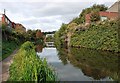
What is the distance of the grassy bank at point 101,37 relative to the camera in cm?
4147

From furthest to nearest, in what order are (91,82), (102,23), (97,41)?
(102,23) < (97,41) < (91,82)

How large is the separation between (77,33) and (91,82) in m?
48.2

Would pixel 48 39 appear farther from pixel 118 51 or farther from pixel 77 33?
pixel 118 51

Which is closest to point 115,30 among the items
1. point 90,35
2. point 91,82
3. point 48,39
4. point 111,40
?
point 111,40

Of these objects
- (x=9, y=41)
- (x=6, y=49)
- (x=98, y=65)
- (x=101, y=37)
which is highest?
(x=101, y=37)

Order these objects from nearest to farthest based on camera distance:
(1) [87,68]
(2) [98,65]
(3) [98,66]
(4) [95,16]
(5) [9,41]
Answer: (1) [87,68]
(3) [98,66]
(2) [98,65]
(5) [9,41]
(4) [95,16]

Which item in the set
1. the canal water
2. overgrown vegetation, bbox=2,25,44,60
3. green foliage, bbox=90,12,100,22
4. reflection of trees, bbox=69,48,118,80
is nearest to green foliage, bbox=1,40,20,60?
overgrown vegetation, bbox=2,25,44,60

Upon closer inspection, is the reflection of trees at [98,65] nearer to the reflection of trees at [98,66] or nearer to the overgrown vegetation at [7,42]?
the reflection of trees at [98,66]

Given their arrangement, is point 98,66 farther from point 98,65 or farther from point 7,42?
point 7,42

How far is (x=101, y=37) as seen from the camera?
46375 mm

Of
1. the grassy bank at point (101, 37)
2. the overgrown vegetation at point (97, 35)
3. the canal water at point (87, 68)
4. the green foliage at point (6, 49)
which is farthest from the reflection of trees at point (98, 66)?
the grassy bank at point (101, 37)

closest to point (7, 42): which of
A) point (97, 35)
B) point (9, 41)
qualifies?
point (9, 41)

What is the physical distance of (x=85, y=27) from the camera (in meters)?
59.2

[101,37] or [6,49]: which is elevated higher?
[101,37]
